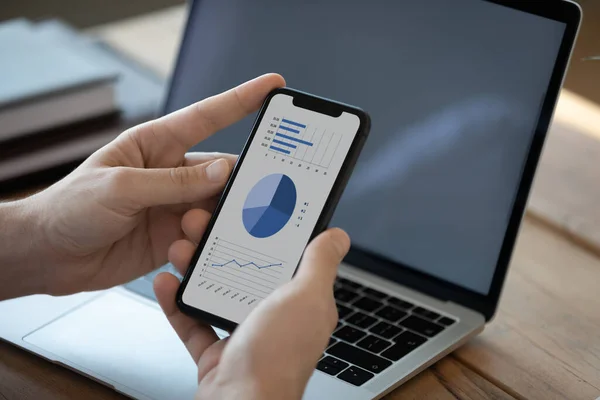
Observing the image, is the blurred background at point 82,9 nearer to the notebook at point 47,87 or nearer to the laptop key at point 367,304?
the notebook at point 47,87

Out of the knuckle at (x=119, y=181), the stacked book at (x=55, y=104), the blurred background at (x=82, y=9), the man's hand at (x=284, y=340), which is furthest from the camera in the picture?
the blurred background at (x=82, y=9)

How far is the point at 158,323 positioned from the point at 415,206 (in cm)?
30

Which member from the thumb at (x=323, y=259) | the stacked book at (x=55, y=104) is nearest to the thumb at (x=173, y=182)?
the thumb at (x=323, y=259)

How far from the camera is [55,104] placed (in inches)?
41.8

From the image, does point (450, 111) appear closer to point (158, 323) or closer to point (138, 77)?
point (158, 323)

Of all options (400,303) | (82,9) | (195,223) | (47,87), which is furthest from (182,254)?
(82,9)

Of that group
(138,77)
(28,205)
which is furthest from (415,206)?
(138,77)

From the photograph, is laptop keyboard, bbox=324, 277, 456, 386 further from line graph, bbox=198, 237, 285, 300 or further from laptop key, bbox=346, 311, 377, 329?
line graph, bbox=198, 237, 285, 300

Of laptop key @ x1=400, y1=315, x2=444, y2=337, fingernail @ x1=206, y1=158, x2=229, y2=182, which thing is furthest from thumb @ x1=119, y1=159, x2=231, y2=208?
laptop key @ x1=400, y1=315, x2=444, y2=337

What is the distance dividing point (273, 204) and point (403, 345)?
0.63 ft

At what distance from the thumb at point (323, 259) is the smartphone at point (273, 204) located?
2.1 inches

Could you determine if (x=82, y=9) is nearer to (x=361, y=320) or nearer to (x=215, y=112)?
(x=215, y=112)

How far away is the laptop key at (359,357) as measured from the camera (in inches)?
27.7

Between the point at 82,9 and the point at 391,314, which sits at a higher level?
the point at 82,9
